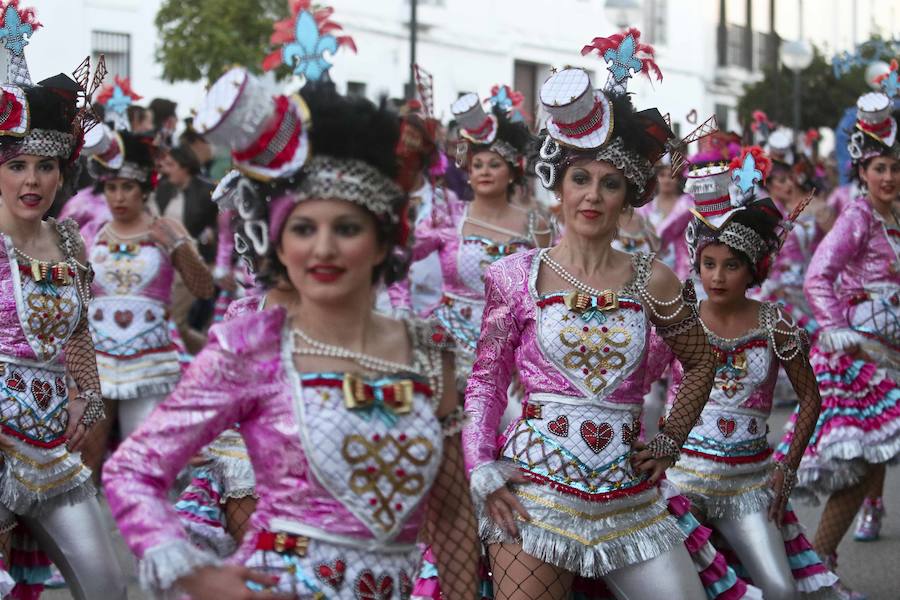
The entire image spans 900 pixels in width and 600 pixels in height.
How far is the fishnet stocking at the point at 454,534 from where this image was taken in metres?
3.67

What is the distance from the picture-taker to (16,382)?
5273 mm

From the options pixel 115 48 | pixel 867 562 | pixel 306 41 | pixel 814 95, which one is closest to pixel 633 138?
pixel 306 41

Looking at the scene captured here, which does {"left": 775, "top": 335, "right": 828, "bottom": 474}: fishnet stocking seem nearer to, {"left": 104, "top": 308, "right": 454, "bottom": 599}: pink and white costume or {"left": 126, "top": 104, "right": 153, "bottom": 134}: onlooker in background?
{"left": 104, "top": 308, "right": 454, "bottom": 599}: pink and white costume

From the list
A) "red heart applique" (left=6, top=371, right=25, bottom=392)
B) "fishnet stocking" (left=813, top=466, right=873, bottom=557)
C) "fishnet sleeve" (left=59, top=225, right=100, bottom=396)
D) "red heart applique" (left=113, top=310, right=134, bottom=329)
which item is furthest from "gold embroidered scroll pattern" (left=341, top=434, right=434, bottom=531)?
"red heart applique" (left=113, top=310, right=134, bottom=329)

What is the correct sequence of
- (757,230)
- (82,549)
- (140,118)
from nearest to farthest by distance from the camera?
(82,549)
(757,230)
(140,118)

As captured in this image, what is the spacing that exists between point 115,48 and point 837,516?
18995mm

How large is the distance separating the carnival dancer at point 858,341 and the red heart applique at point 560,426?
95.7 inches

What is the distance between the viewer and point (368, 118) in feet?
11.3

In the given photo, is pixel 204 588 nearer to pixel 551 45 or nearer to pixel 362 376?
pixel 362 376

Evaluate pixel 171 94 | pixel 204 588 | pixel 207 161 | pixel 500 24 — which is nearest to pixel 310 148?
pixel 204 588

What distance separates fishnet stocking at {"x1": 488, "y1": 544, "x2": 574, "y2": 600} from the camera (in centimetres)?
464

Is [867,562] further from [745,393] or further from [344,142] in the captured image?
[344,142]

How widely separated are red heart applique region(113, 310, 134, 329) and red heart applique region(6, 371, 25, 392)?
272 centimetres

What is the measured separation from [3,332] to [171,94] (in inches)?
767
